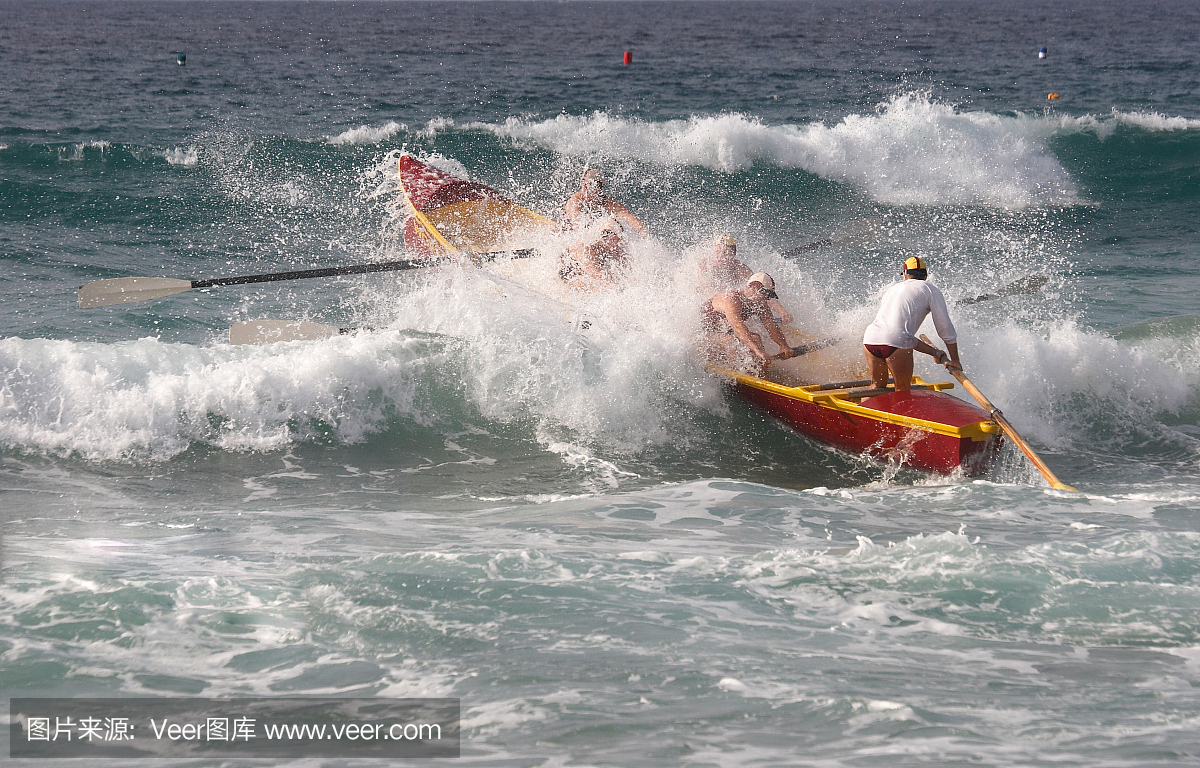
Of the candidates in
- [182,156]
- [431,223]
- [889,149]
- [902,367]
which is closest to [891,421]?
[902,367]

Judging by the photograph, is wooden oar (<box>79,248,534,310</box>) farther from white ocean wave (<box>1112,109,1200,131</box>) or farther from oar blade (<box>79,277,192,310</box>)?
white ocean wave (<box>1112,109,1200,131</box>)

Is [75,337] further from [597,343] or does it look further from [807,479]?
[807,479]

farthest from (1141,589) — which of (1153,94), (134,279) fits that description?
(1153,94)

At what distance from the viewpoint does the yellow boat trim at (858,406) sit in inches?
249

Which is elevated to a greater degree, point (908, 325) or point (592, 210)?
point (592, 210)

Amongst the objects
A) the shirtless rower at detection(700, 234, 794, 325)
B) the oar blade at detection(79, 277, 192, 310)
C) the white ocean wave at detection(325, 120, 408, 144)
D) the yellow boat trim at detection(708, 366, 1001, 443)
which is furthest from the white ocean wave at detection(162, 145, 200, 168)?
the yellow boat trim at detection(708, 366, 1001, 443)

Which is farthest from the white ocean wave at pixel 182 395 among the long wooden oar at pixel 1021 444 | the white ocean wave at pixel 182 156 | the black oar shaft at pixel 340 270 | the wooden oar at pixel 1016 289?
the white ocean wave at pixel 182 156

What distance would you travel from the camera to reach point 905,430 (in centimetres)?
653

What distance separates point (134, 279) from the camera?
8.45 meters

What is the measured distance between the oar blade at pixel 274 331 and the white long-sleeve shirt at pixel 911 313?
14.4 ft

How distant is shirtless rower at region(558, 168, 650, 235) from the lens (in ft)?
31.0

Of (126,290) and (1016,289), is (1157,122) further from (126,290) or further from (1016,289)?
(126,290)

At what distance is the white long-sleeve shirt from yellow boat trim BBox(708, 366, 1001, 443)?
48 cm

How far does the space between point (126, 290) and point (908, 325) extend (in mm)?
6427
